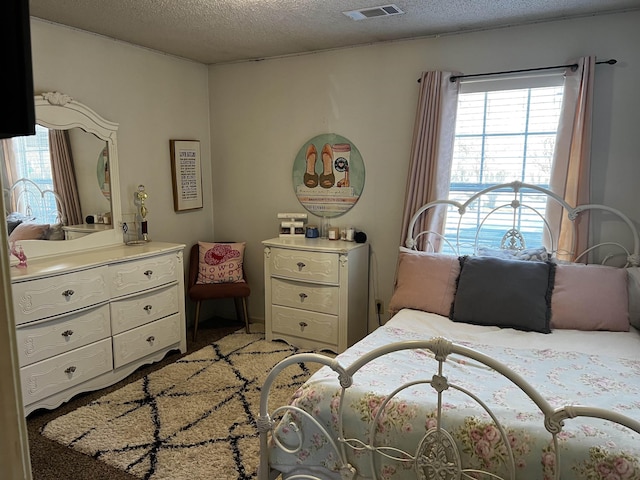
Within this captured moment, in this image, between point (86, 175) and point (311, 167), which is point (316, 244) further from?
point (86, 175)

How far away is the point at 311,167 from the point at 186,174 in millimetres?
1138

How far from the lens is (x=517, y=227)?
10.8ft

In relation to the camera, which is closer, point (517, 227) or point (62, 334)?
point (62, 334)

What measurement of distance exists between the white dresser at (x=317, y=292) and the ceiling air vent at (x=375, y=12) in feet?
5.21

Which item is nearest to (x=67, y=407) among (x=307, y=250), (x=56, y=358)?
(x=56, y=358)

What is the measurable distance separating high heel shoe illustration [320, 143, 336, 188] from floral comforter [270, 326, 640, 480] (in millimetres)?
1989

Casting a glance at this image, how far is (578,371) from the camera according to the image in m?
2.06

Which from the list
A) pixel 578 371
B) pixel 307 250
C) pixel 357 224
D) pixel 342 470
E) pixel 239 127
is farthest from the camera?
pixel 239 127

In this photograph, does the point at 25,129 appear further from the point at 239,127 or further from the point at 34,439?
the point at 239,127

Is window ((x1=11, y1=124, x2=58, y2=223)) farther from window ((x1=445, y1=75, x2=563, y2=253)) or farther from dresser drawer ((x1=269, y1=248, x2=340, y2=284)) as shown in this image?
window ((x1=445, y1=75, x2=563, y2=253))

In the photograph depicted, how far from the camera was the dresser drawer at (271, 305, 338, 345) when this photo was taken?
3617 mm

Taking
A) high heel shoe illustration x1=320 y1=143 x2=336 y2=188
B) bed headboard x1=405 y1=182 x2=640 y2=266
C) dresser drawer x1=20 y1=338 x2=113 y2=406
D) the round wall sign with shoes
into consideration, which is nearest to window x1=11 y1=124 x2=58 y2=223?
dresser drawer x1=20 y1=338 x2=113 y2=406

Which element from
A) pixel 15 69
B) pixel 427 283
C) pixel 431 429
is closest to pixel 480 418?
pixel 431 429

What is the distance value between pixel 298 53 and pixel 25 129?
3.73m
